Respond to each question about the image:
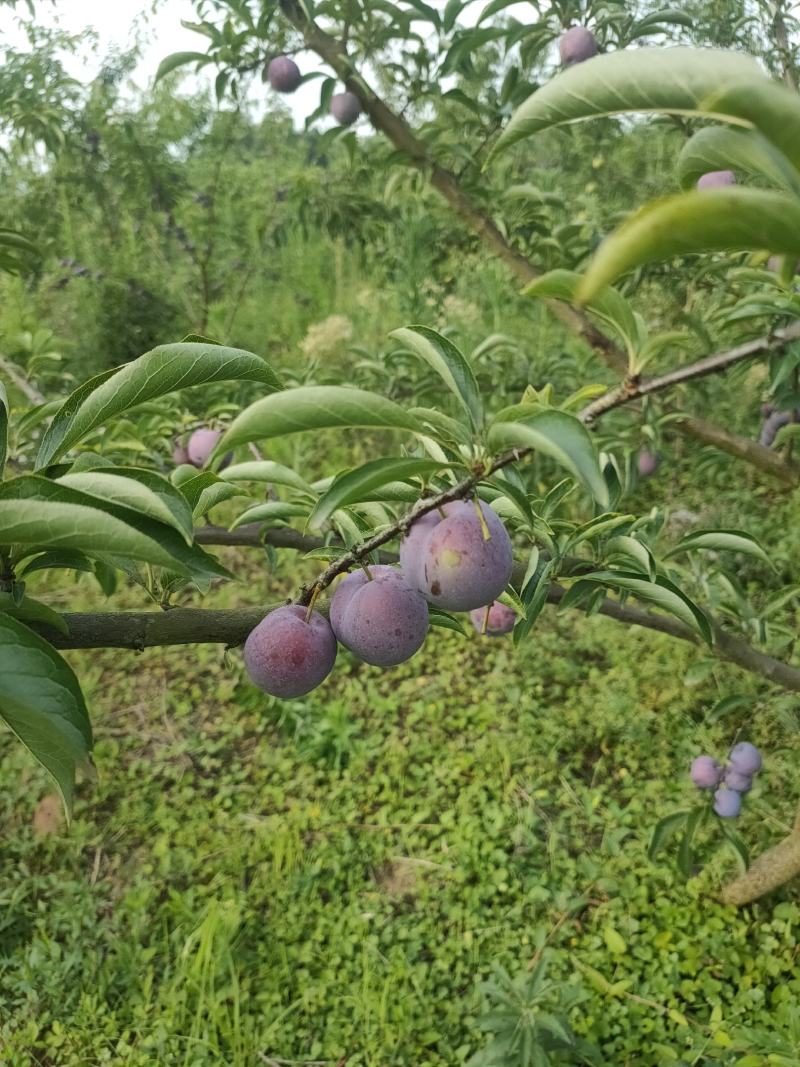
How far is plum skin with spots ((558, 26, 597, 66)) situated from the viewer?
160 cm

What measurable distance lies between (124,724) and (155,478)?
2289 millimetres

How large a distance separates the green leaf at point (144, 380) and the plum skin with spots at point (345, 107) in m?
1.57

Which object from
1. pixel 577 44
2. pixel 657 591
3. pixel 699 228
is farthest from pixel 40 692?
pixel 577 44

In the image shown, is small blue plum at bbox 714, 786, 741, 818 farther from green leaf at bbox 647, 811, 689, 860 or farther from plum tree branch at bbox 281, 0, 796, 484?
plum tree branch at bbox 281, 0, 796, 484

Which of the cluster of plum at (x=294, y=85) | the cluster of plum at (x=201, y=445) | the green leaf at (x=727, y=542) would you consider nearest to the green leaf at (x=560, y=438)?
the green leaf at (x=727, y=542)

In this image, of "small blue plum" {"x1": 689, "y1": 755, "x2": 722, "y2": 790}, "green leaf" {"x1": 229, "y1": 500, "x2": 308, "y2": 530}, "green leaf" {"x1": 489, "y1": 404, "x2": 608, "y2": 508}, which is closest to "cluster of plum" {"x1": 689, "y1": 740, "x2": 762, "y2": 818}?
"small blue plum" {"x1": 689, "y1": 755, "x2": 722, "y2": 790}

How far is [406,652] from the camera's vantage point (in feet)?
2.44

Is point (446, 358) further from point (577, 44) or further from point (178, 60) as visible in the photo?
point (178, 60)

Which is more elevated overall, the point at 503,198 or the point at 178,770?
the point at 503,198

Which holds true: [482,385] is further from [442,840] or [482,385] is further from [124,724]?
[124,724]

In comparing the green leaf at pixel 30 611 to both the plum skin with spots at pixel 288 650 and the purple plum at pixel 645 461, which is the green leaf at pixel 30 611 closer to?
the plum skin with spots at pixel 288 650

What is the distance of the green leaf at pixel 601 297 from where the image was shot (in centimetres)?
56

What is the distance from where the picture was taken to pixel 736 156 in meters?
0.41

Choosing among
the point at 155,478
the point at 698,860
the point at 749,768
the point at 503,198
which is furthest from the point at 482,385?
the point at 155,478
